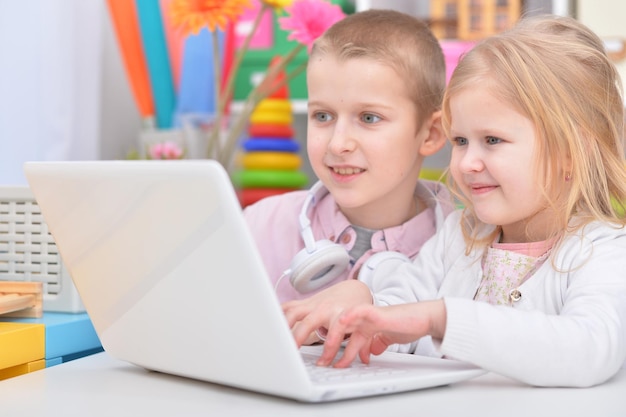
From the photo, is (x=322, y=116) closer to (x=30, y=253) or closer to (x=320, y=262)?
(x=320, y=262)

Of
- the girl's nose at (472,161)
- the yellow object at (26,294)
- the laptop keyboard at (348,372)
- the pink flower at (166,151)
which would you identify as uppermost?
the pink flower at (166,151)

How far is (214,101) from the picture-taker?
7.06 ft

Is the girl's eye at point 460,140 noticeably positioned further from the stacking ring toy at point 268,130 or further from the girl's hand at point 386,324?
the stacking ring toy at point 268,130

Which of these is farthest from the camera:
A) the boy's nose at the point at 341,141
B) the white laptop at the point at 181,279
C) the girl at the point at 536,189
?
the boy's nose at the point at 341,141

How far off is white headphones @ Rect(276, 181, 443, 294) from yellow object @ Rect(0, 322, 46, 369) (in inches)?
11.6

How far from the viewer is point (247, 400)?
702mm

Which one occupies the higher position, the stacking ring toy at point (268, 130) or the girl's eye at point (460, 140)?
the stacking ring toy at point (268, 130)

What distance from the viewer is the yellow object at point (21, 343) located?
0.87 m

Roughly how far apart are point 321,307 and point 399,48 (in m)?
0.46

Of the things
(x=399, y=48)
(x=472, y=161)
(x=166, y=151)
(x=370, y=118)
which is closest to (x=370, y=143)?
(x=370, y=118)

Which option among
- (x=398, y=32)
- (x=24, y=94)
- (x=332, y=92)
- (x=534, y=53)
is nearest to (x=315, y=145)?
(x=332, y=92)

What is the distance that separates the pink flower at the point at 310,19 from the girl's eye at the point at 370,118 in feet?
1.28

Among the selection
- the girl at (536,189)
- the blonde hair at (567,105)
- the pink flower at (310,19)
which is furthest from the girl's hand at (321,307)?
the pink flower at (310,19)

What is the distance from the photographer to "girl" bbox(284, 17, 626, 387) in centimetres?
84
